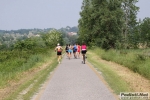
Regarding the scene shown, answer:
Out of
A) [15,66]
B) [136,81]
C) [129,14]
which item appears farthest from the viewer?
[129,14]

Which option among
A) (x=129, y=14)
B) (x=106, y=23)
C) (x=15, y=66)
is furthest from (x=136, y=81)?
(x=129, y=14)

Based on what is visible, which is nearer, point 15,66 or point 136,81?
point 136,81

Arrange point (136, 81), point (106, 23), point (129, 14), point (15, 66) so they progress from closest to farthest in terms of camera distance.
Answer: point (136, 81), point (15, 66), point (106, 23), point (129, 14)

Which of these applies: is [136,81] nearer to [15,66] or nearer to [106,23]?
[15,66]

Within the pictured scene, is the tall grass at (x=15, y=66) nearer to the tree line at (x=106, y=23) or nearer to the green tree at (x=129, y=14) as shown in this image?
the tree line at (x=106, y=23)

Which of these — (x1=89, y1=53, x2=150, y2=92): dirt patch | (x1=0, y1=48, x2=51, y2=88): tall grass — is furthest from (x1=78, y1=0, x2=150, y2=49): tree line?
(x1=89, y1=53, x2=150, y2=92): dirt patch

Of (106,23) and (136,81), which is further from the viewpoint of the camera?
(106,23)

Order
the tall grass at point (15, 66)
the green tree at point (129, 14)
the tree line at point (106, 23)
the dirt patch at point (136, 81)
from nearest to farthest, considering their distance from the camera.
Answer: the dirt patch at point (136, 81) < the tall grass at point (15, 66) < the tree line at point (106, 23) < the green tree at point (129, 14)

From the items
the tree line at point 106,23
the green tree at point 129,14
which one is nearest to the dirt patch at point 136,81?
the tree line at point 106,23

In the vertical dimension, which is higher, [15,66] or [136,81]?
[136,81]

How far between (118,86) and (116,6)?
43.2 meters

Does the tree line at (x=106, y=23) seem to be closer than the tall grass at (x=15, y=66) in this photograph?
No

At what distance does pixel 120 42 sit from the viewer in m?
55.8

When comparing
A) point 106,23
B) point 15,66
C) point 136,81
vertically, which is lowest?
point 15,66
